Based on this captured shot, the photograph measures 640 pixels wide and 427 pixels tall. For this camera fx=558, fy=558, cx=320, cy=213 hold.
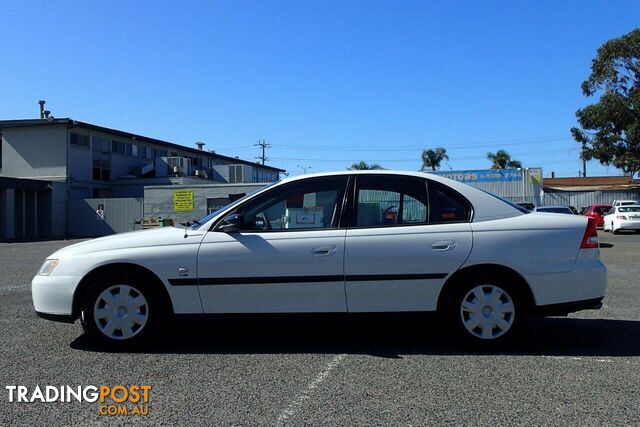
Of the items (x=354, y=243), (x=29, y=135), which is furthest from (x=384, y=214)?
(x=29, y=135)

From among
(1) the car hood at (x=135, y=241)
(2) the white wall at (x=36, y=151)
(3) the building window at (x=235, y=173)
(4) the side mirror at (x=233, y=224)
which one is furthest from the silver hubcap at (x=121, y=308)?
(3) the building window at (x=235, y=173)

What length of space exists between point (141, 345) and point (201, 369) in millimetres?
838

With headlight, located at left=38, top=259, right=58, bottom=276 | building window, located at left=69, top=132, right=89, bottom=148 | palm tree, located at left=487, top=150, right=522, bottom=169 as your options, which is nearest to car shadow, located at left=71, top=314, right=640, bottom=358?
headlight, located at left=38, top=259, right=58, bottom=276

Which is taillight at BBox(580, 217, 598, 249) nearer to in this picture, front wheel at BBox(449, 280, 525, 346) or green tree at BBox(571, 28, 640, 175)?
front wheel at BBox(449, 280, 525, 346)

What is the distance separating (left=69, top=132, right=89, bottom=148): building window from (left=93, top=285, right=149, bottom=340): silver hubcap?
31.8 metres

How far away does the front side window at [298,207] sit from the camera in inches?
208

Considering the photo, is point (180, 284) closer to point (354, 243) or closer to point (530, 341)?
point (354, 243)

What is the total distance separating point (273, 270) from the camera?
507 centimetres

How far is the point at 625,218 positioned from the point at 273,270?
2489cm

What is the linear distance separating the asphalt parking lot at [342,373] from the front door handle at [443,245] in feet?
2.26

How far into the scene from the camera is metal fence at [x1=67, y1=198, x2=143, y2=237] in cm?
3139

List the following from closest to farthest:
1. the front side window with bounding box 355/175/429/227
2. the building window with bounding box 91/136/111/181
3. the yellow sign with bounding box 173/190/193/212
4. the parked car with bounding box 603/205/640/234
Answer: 1. the front side window with bounding box 355/175/429/227
2. the parked car with bounding box 603/205/640/234
3. the yellow sign with bounding box 173/190/193/212
4. the building window with bounding box 91/136/111/181

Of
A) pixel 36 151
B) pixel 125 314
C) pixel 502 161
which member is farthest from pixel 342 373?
pixel 502 161

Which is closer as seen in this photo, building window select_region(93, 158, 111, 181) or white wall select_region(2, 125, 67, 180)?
white wall select_region(2, 125, 67, 180)
